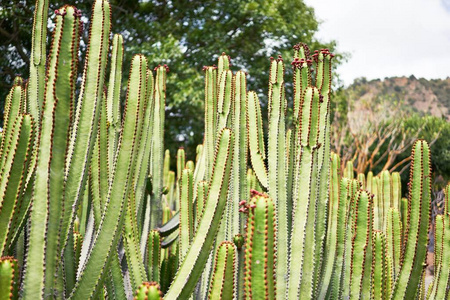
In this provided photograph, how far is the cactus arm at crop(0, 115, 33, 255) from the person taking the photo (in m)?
1.77

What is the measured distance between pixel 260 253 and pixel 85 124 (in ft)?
2.72

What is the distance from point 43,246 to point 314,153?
131 centimetres

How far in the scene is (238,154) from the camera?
279 cm

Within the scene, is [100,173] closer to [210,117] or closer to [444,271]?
[210,117]

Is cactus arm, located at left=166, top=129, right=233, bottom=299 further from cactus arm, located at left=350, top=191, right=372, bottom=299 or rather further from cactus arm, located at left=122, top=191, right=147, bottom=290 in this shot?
cactus arm, located at left=350, top=191, right=372, bottom=299

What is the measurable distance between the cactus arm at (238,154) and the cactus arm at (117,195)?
2.50ft

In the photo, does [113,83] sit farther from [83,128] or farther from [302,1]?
[302,1]

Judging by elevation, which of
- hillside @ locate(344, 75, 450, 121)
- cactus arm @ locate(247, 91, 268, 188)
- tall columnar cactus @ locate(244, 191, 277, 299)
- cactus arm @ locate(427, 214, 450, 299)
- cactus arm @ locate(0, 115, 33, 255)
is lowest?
cactus arm @ locate(427, 214, 450, 299)

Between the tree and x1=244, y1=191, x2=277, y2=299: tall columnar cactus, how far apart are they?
35.1 feet

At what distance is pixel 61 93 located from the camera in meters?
1.59

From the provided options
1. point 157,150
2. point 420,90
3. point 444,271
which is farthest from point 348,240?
point 420,90

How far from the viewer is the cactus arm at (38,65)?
89.0 inches

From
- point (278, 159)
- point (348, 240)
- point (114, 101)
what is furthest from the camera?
point (348, 240)

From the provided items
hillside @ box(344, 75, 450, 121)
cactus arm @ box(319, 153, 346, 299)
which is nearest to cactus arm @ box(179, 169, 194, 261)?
cactus arm @ box(319, 153, 346, 299)
